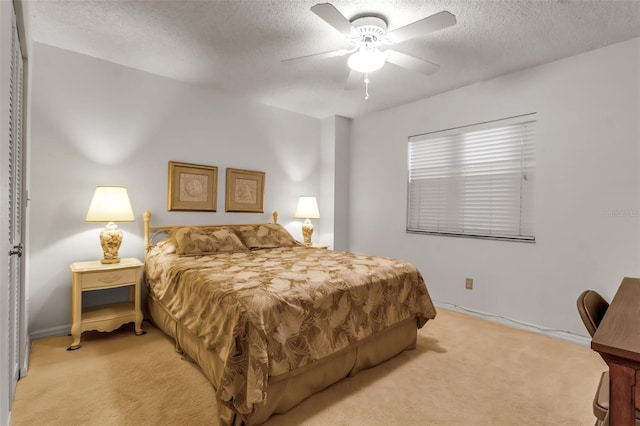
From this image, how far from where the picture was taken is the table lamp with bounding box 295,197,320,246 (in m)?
4.27

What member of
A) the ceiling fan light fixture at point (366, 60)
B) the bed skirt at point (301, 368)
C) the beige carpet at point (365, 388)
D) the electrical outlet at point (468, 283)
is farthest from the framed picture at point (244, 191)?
the electrical outlet at point (468, 283)

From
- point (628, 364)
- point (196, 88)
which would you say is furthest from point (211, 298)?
point (196, 88)

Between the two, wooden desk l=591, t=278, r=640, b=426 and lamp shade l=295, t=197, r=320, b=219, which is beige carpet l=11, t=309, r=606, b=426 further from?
lamp shade l=295, t=197, r=320, b=219

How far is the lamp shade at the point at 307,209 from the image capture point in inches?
168

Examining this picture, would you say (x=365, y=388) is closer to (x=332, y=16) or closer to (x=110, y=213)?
(x=332, y=16)

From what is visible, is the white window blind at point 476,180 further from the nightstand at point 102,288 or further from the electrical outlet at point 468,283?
the nightstand at point 102,288

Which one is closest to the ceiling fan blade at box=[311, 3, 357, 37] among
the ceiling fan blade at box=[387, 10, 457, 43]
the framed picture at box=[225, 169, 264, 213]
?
the ceiling fan blade at box=[387, 10, 457, 43]

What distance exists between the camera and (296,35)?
98.3 inches

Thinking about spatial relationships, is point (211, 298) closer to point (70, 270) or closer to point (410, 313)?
point (410, 313)

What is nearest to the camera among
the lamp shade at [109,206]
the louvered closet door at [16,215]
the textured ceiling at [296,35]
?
the louvered closet door at [16,215]

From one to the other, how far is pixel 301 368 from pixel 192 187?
7.99ft

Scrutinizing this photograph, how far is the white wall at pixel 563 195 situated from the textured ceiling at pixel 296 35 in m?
0.21

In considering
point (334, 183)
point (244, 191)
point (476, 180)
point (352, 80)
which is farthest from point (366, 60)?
point (334, 183)

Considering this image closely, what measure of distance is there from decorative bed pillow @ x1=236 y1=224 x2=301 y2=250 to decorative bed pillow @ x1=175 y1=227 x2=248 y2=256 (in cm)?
13
